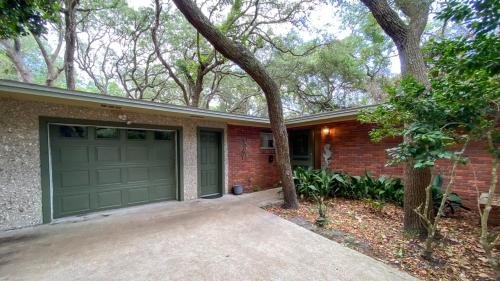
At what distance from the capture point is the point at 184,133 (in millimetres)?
5426

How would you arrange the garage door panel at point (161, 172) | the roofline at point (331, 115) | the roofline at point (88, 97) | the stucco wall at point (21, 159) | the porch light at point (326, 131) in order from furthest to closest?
the porch light at point (326, 131) → the garage door panel at point (161, 172) → the roofline at point (331, 115) → the stucco wall at point (21, 159) → the roofline at point (88, 97)

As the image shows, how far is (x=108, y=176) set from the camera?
444 cm

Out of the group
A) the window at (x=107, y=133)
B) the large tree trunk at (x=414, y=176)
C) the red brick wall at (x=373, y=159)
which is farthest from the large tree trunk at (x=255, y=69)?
the window at (x=107, y=133)

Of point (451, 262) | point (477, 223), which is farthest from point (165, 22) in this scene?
point (477, 223)

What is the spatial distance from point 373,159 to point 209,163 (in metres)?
4.64

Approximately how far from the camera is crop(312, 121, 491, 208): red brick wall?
14.1 feet

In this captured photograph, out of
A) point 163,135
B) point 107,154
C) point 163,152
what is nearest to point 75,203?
point 107,154

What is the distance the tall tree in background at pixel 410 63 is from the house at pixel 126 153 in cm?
163

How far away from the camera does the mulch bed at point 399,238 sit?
242cm

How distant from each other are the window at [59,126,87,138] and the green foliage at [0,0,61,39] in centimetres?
168

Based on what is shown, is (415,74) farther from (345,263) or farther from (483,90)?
(345,263)

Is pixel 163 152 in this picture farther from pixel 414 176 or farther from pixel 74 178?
pixel 414 176

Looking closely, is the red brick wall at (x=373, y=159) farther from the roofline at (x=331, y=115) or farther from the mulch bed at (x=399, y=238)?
the roofline at (x=331, y=115)

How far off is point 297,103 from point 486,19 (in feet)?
36.6
